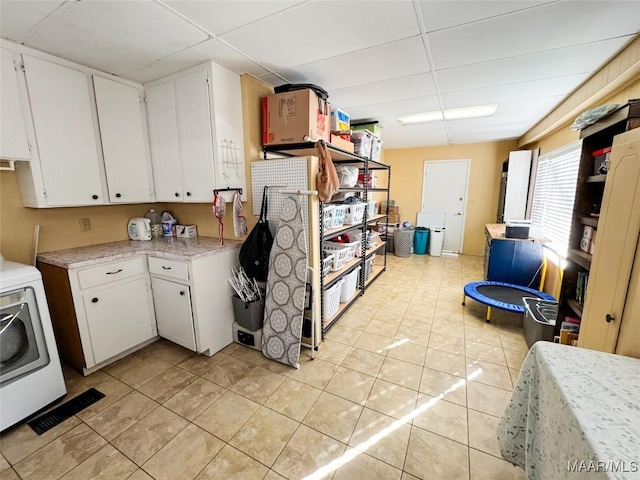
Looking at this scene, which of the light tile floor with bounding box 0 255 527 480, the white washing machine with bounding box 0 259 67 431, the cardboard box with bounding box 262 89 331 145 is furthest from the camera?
the cardboard box with bounding box 262 89 331 145

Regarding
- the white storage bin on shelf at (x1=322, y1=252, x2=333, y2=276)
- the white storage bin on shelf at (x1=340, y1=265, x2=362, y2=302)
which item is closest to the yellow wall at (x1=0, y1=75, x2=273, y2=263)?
the white storage bin on shelf at (x1=322, y1=252, x2=333, y2=276)

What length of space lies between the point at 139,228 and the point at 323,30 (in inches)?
92.8

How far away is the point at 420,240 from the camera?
5.73 m

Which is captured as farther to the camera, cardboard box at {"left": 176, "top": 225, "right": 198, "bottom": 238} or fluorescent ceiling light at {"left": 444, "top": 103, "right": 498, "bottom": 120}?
fluorescent ceiling light at {"left": 444, "top": 103, "right": 498, "bottom": 120}

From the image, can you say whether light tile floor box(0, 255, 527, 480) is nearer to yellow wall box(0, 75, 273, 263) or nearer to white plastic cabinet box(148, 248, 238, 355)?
white plastic cabinet box(148, 248, 238, 355)

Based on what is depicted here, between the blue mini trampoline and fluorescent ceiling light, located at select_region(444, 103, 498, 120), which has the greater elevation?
fluorescent ceiling light, located at select_region(444, 103, 498, 120)

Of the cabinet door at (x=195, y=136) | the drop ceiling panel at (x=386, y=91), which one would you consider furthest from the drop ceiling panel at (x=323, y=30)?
the drop ceiling panel at (x=386, y=91)

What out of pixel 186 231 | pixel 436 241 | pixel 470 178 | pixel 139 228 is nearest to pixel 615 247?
pixel 186 231

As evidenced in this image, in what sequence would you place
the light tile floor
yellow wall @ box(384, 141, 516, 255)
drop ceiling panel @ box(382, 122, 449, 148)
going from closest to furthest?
the light tile floor
drop ceiling panel @ box(382, 122, 449, 148)
yellow wall @ box(384, 141, 516, 255)

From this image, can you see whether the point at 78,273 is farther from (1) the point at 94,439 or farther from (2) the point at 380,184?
(2) the point at 380,184

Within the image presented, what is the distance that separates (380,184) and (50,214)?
219 inches

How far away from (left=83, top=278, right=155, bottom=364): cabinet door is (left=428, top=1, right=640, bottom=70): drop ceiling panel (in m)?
2.91

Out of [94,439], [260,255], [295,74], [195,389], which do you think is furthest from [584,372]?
[295,74]

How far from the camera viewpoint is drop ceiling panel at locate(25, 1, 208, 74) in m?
1.46
